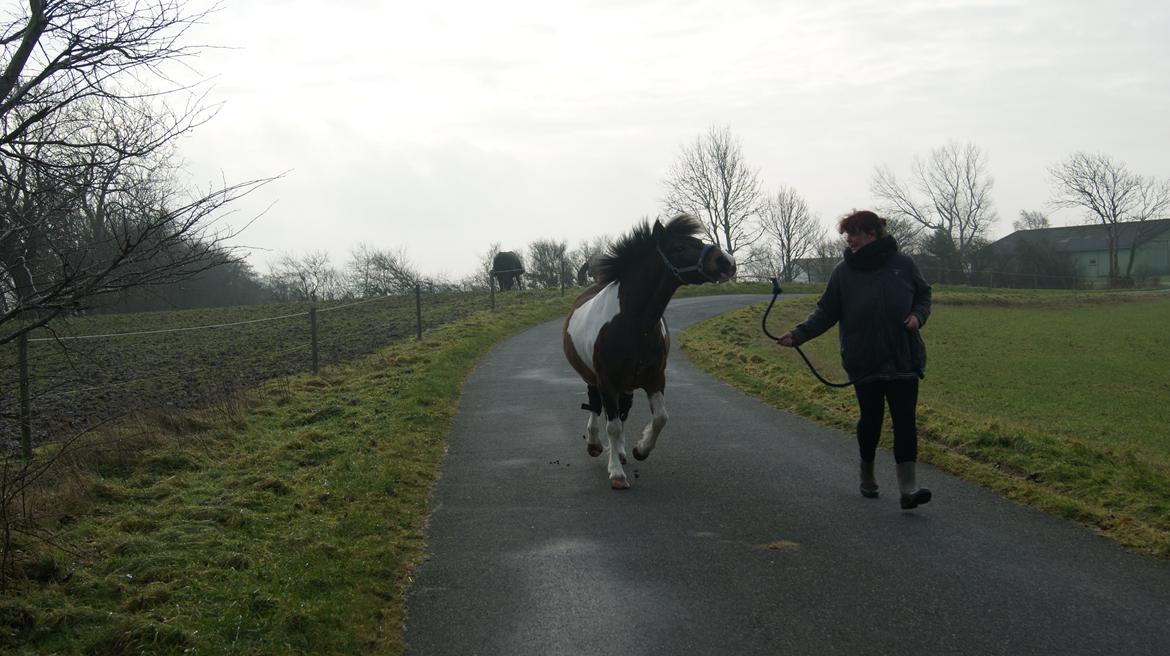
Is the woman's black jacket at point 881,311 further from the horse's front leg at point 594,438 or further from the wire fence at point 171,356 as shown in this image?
the wire fence at point 171,356

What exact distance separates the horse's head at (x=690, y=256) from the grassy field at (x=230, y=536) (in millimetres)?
2809

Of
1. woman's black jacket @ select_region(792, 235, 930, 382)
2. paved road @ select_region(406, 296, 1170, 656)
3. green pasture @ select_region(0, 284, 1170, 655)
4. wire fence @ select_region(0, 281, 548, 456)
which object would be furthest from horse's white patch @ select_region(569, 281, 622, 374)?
wire fence @ select_region(0, 281, 548, 456)

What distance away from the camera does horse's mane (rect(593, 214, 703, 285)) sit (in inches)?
277

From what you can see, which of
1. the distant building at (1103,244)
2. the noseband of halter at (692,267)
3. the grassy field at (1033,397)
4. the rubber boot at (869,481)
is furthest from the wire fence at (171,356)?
the distant building at (1103,244)

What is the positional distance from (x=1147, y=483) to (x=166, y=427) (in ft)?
31.3

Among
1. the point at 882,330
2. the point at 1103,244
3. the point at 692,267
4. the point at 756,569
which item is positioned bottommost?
the point at 756,569

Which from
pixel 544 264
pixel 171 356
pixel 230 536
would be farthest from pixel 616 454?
pixel 544 264

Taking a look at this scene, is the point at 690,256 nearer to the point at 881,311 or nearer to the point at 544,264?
the point at 881,311

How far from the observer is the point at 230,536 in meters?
5.69

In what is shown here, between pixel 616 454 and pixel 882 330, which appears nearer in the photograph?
pixel 882 330

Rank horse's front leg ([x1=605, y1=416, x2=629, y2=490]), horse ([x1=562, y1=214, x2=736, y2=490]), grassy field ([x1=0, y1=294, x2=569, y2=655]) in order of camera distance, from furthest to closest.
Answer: horse's front leg ([x1=605, y1=416, x2=629, y2=490]), horse ([x1=562, y1=214, x2=736, y2=490]), grassy field ([x1=0, y1=294, x2=569, y2=655])

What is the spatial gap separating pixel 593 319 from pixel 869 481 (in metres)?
2.69

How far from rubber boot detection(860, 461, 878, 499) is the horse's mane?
228 centimetres

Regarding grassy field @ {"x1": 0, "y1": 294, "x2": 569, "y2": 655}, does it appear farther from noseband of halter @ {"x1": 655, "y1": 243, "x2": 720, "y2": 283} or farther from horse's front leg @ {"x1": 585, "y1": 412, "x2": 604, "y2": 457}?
noseband of halter @ {"x1": 655, "y1": 243, "x2": 720, "y2": 283}
